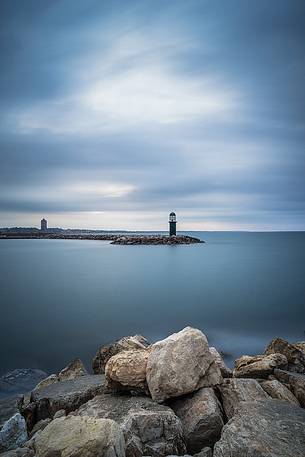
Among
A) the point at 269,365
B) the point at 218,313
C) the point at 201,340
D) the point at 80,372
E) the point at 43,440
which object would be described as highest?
the point at 201,340

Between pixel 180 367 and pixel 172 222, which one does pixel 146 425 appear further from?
pixel 172 222

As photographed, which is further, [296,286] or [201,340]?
[296,286]

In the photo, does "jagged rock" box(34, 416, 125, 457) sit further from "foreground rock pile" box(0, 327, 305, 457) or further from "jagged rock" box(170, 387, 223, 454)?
"jagged rock" box(170, 387, 223, 454)

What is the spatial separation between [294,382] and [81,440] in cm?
338

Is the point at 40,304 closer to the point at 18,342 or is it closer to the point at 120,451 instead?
the point at 18,342

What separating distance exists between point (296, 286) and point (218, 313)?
28.2 feet

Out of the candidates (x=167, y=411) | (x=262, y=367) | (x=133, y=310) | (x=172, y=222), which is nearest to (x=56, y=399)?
(x=167, y=411)

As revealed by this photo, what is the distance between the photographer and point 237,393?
4.22 m

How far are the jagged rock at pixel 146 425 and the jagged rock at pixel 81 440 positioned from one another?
0.55 metres

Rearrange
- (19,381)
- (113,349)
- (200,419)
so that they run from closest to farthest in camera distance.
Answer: (200,419), (113,349), (19,381)

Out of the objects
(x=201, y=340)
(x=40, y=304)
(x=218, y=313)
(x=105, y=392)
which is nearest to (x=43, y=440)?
(x=105, y=392)

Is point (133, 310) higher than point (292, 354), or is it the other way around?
point (292, 354)

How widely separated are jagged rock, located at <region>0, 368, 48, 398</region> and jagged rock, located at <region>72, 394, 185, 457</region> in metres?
2.88

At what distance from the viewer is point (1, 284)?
67.3 feet
